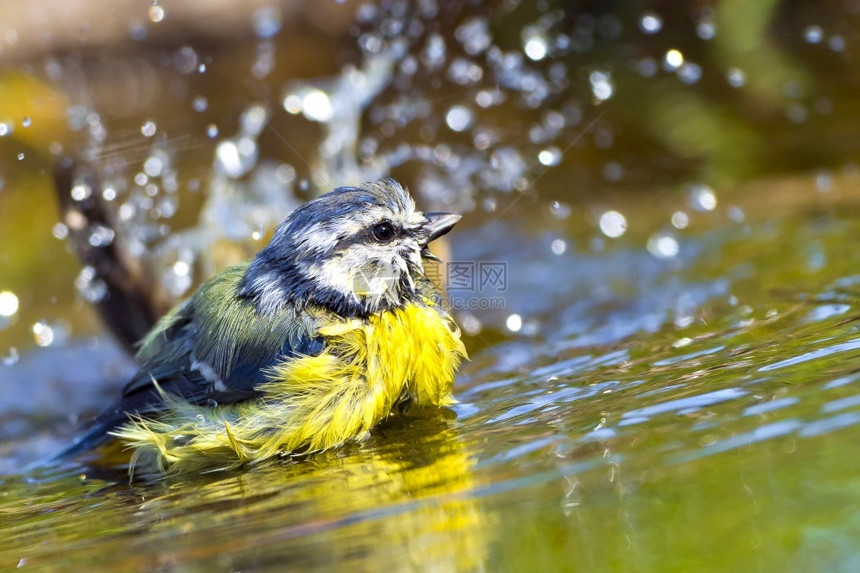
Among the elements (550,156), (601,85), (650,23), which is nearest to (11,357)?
(550,156)

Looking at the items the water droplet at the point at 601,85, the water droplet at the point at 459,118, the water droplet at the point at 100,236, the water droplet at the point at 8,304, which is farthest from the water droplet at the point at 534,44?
the water droplet at the point at 8,304

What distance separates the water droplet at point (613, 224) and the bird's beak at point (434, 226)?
7.89ft

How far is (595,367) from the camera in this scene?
330 centimetres

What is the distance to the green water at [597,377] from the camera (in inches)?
66.4

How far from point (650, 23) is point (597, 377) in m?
4.40

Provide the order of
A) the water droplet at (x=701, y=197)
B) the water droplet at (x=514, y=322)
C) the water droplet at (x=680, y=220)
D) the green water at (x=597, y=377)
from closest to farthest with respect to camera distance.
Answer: the green water at (x=597, y=377) → the water droplet at (x=514, y=322) → the water droplet at (x=680, y=220) → the water droplet at (x=701, y=197)

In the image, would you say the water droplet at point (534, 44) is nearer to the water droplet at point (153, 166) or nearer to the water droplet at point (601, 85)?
the water droplet at point (601, 85)

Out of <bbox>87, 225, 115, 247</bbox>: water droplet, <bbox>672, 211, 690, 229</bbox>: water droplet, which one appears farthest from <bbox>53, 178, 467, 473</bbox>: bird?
<bbox>672, 211, 690, 229</bbox>: water droplet

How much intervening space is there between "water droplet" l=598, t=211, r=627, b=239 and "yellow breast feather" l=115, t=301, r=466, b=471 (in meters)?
2.78

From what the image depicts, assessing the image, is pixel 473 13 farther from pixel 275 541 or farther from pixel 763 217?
pixel 275 541

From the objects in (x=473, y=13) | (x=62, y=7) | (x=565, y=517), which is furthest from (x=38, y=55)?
(x=565, y=517)

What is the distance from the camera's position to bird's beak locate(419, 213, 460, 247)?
11.6 ft

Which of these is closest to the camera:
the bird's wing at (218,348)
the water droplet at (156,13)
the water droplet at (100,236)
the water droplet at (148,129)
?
the bird's wing at (218,348)

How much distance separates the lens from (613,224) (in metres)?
5.97
